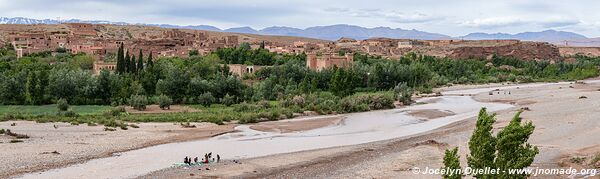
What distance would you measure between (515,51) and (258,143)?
368ft

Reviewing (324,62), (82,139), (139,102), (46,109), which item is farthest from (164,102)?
(324,62)

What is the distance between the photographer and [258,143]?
92.1 ft

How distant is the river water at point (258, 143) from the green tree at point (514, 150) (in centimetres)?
1229

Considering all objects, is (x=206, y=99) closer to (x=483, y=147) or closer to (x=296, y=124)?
(x=296, y=124)

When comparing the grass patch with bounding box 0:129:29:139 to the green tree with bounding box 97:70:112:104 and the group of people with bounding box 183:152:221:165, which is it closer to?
the group of people with bounding box 183:152:221:165

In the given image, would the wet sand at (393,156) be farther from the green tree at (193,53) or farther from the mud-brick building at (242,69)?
the green tree at (193,53)

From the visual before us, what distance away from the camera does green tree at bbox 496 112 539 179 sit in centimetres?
1130

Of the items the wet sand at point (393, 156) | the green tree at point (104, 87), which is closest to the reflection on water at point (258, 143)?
the wet sand at point (393, 156)

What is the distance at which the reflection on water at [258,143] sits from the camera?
20438 millimetres

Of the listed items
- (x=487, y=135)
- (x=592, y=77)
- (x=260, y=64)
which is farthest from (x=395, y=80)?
(x=487, y=135)

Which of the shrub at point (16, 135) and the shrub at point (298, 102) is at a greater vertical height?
the shrub at point (16, 135)

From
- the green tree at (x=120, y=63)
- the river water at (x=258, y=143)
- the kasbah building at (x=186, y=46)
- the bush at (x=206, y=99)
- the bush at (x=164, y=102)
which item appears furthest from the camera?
the kasbah building at (x=186, y=46)

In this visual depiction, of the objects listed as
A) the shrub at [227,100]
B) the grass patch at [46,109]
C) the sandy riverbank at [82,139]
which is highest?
the sandy riverbank at [82,139]

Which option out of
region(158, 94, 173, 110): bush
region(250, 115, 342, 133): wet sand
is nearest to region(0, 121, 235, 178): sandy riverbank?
region(250, 115, 342, 133): wet sand
